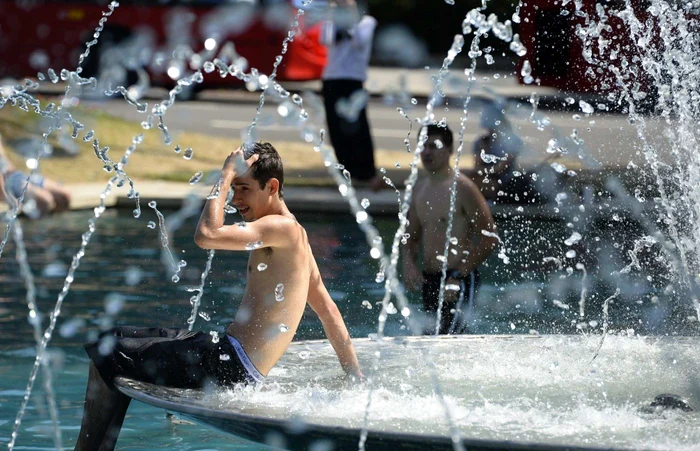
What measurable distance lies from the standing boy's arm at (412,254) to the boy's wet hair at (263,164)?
1943 mm

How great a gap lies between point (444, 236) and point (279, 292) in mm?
2027

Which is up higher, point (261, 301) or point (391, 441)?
point (261, 301)

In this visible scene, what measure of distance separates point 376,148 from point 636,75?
5.44 meters

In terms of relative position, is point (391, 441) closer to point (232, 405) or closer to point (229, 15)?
point (232, 405)

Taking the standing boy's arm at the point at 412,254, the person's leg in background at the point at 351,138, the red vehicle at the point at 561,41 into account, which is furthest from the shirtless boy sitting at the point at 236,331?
the person's leg in background at the point at 351,138

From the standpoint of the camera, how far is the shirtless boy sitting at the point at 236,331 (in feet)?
15.6

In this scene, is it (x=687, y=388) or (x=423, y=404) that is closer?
(x=423, y=404)

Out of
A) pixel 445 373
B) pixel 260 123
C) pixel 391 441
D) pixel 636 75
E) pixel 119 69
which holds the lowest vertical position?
pixel 391 441

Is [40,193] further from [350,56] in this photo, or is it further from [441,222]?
[350,56]

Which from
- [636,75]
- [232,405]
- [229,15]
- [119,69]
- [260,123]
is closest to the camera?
[232,405]

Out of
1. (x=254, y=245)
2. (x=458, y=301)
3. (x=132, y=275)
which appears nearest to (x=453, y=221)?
(x=458, y=301)

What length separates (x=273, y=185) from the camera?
4.90m

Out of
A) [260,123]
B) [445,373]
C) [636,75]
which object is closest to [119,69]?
[260,123]

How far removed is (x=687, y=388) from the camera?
5188 mm
